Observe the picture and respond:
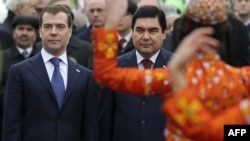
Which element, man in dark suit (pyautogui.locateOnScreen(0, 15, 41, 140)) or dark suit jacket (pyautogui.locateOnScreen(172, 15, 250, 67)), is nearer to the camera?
dark suit jacket (pyautogui.locateOnScreen(172, 15, 250, 67))

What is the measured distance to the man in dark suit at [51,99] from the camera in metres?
9.02

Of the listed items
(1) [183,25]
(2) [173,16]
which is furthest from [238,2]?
(1) [183,25]

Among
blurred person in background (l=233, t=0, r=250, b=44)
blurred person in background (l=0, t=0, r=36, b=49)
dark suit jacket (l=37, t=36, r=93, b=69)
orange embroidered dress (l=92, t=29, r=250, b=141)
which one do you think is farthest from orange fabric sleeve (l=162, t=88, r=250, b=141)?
blurred person in background (l=233, t=0, r=250, b=44)

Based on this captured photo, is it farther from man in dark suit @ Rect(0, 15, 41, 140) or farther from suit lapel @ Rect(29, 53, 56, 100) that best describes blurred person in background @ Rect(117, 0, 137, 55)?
suit lapel @ Rect(29, 53, 56, 100)

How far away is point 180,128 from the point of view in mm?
6039

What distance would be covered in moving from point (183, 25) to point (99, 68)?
0.63m

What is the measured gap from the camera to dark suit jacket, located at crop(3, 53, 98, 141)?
9016mm

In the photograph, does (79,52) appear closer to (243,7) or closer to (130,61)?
(130,61)

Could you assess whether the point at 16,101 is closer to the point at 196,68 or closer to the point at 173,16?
the point at 196,68

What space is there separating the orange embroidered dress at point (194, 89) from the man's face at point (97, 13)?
23.7ft

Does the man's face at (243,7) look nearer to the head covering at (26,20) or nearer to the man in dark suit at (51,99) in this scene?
the head covering at (26,20)

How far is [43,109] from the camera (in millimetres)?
9016

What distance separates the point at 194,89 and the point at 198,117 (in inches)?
14.5

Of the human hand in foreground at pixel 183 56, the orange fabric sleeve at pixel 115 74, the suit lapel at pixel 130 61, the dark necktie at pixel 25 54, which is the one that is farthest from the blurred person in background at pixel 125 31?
the human hand in foreground at pixel 183 56
